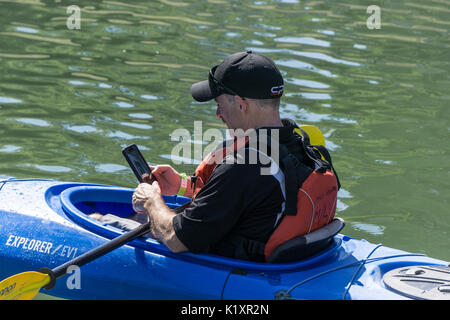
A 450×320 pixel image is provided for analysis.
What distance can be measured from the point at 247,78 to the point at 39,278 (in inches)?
56.1

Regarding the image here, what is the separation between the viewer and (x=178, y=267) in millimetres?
3646

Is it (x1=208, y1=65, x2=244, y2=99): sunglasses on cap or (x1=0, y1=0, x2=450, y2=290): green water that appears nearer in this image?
(x1=208, y1=65, x2=244, y2=99): sunglasses on cap

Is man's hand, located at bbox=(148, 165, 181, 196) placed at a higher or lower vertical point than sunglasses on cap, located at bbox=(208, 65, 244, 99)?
lower

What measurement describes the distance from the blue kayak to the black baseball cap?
811mm

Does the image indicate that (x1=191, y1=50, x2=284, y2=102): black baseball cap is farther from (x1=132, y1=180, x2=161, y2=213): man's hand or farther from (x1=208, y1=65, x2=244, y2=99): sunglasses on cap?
(x1=132, y1=180, x2=161, y2=213): man's hand

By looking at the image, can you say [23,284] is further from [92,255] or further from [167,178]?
[167,178]

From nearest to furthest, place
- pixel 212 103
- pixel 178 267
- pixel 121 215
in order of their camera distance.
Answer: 1. pixel 178 267
2. pixel 121 215
3. pixel 212 103

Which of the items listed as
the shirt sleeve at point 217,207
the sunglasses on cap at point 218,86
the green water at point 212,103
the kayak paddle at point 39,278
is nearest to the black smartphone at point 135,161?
the kayak paddle at point 39,278

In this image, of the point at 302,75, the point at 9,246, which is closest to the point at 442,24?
the point at 302,75

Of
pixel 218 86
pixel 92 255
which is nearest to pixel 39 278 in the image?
pixel 92 255

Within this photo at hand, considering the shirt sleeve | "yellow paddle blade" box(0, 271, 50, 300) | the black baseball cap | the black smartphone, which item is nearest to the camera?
the shirt sleeve

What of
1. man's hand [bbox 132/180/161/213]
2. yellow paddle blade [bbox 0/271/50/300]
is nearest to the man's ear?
man's hand [bbox 132/180/161/213]

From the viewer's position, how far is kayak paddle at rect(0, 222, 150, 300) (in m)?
3.65

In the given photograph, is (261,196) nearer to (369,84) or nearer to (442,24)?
(369,84)
